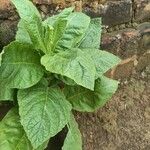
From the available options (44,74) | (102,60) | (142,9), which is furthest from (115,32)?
(44,74)

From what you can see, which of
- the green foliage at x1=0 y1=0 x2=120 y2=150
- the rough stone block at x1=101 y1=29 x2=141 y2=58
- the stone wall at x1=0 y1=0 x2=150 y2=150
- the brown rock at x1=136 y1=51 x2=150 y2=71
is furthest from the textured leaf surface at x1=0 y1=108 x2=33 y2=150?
the brown rock at x1=136 y1=51 x2=150 y2=71

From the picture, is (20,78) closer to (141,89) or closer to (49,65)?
(49,65)

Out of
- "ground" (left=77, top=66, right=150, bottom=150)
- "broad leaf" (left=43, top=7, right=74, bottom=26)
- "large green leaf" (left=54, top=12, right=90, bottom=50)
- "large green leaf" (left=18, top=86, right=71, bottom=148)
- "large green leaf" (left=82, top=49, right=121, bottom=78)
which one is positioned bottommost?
"ground" (left=77, top=66, right=150, bottom=150)

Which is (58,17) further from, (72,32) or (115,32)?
(115,32)

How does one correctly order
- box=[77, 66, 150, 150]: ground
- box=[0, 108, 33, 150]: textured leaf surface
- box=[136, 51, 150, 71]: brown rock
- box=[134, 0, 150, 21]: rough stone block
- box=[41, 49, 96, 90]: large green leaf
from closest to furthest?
box=[41, 49, 96, 90]: large green leaf < box=[0, 108, 33, 150]: textured leaf surface < box=[77, 66, 150, 150]: ground < box=[134, 0, 150, 21]: rough stone block < box=[136, 51, 150, 71]: brown rock

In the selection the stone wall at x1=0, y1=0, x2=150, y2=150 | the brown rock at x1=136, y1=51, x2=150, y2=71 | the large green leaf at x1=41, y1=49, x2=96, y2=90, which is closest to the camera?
the large green leaf at x1=41, y1=49, x2=96, y2=90

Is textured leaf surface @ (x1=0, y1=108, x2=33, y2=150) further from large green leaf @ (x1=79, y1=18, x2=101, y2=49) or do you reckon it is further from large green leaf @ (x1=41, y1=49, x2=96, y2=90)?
large green leaf @ (x1=79, y1=18, x2=101, y2=49)

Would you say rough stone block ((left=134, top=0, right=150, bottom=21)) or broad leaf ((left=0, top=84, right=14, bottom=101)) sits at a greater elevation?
rough stone block ((left=134, top=0, right=150, bottom=21))

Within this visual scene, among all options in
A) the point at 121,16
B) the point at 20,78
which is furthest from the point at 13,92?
the point at 121,16
